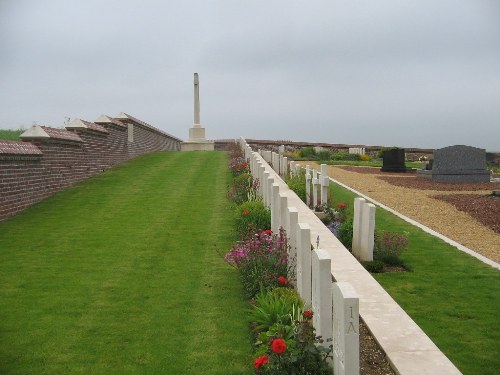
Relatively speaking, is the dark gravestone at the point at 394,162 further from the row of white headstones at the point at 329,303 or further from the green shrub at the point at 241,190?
the row of white headstones at the point at 329,303

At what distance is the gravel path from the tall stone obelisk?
14.1 metres

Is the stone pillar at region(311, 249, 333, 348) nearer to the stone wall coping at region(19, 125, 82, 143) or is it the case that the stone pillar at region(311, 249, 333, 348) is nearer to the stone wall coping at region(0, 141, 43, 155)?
the stone wall coping at region(0, 141, 43, 155)

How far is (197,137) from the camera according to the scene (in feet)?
112

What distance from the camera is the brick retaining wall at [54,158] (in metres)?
10.5

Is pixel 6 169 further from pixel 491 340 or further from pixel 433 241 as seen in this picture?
pixel 491 340

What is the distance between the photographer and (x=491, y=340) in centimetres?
511

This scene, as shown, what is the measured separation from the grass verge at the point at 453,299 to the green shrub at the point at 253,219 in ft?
7.53

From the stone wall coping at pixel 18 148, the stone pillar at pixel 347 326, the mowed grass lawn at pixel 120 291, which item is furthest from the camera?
the stone wall coping at pixel 18 148

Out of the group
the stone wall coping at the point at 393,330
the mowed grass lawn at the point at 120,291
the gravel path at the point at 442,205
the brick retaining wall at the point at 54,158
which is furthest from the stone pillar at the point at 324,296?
the brick retaining wall at the point at 54,158

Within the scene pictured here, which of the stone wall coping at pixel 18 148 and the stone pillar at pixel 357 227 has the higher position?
the stone wall coping at pixel 18 148

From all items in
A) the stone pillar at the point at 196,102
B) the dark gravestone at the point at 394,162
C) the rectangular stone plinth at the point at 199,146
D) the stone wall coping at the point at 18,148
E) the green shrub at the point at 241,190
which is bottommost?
the green shrub at the point at 241,190

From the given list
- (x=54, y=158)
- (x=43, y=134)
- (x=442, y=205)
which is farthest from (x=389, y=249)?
(x=54, y=158)

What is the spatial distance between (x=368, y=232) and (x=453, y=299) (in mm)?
1819

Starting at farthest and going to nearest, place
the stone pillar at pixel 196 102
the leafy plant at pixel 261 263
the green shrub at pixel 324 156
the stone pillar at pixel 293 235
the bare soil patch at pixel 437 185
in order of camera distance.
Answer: the stone pillar at pixel 196 102
the green shrub at pixel 324 156
the bare soil patch at pixel 437 185
the leafy plant at pixel 261 263
the stone pillar at pixel 293 235
